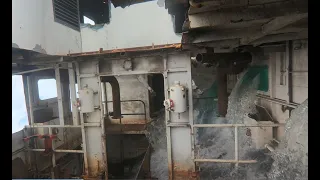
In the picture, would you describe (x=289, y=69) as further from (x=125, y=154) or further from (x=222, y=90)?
(x=125, y=154)

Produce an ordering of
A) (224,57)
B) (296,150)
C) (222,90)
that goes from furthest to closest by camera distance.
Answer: (222,90)
(224,57)
(296,150)

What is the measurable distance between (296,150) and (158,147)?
4.22 meters

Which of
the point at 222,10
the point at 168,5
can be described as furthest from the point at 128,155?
the point at 222,10

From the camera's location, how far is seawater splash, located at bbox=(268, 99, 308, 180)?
273cm

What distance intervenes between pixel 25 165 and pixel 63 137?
1346mm

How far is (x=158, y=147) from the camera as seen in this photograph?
20.9 ft

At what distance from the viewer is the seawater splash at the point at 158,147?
5729mm

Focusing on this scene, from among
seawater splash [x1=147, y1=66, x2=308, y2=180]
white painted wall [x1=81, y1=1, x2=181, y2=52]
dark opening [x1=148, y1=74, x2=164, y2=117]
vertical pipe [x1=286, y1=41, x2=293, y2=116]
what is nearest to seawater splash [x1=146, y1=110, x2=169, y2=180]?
seawater splash [x1=147, y1=66, x2=308, y2=180]

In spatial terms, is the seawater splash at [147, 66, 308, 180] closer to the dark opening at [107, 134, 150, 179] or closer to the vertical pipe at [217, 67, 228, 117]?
the dark opening at [107, 134, 150, 179]

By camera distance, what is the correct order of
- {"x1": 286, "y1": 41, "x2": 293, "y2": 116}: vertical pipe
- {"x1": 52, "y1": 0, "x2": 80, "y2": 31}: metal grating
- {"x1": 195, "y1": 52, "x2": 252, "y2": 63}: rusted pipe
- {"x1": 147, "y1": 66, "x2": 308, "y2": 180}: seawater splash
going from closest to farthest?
{"x1": 147, "y1": 66, "x2": 308, "y2": 180}: seawater splash < {"x1": 286, "y1": 41, "x2": 293, "y2": 116}: vertical pipe < {"x1": 195, "y1": 52, "x2": 252, "y2": 63}: rusted pipe < {"x1": 52, "y1": 0, "x2": 80, "y2": 31}: metal grating

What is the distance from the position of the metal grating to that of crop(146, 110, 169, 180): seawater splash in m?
4.13

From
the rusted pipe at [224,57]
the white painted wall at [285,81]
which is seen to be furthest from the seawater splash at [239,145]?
the rusted pipe at [224,57]

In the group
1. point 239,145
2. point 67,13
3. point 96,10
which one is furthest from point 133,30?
point 239,145
